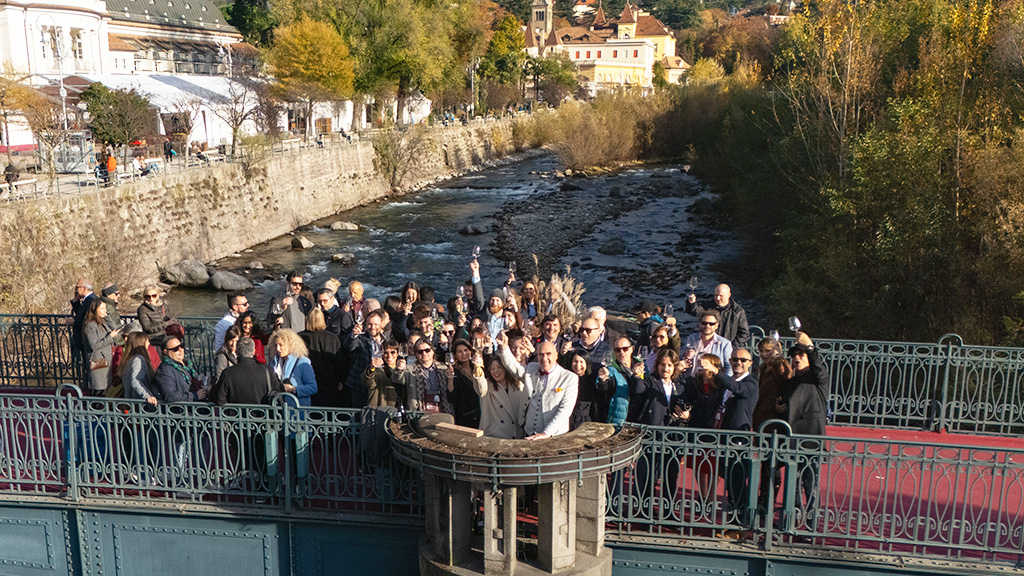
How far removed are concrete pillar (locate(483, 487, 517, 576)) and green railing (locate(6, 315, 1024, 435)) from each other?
4893 mm

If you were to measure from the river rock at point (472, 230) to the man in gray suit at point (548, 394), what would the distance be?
29.4m

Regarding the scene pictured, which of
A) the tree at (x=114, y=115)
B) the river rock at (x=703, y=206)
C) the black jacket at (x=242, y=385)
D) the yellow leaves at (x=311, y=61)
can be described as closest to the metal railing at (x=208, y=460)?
the black jacket at (x=242, y=385)

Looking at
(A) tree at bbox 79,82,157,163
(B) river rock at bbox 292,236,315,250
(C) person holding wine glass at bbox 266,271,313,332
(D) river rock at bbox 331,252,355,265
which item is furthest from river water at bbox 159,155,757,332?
(C) person holding wine glass at bbox 266,271,313,332

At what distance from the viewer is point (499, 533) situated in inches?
251

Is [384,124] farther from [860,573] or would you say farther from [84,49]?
[860,573]

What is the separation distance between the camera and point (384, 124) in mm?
48719

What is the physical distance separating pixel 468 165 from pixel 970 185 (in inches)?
1788

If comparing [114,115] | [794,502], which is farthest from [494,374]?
[114,115]

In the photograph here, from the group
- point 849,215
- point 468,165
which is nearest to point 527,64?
point 468,165

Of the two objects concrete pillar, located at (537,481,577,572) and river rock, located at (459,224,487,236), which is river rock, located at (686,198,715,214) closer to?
river rock, located at (459,224,487,236)

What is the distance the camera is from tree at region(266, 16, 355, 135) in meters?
45.9

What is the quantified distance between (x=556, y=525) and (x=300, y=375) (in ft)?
9.73

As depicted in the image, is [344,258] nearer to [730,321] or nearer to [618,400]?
[730,321]

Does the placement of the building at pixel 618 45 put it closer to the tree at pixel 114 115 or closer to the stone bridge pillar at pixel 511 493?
the tree at pixel 114 115
